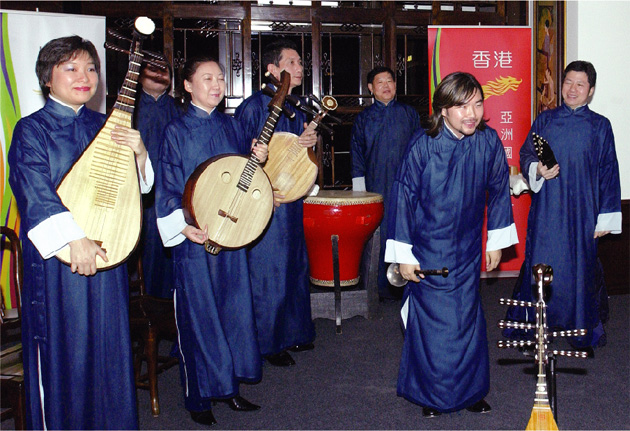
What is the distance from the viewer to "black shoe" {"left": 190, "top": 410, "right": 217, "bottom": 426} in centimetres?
283

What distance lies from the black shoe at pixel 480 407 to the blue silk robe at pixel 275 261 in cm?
118

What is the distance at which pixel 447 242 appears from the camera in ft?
9.12

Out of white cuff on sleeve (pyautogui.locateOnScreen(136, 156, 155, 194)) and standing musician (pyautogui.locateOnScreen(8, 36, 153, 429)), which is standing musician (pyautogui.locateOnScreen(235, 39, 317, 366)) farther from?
standing musician (pyautogui.locateOnScreen(8, 36, 153, 429))

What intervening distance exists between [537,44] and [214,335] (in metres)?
4.13

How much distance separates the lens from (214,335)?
279cm

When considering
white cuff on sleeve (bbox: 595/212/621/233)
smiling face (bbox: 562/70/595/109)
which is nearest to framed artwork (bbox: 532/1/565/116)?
smiling face (bbox: 562/70/595/109)

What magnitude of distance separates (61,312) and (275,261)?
5.26 feet

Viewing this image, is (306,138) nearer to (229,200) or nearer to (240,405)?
(229,200)

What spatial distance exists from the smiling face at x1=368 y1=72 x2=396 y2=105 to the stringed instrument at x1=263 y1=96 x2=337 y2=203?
1542 mm

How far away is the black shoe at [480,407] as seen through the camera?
2908 millimetres

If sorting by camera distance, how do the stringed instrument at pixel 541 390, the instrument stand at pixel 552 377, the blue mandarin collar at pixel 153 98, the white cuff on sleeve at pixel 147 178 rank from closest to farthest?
the stringed instrument at pixel 541 390 < the instrument stand at pixel 552 377 < the white cuff on sleeve at pixel 147 178 < the blue mandarin collar at pixel 153 98

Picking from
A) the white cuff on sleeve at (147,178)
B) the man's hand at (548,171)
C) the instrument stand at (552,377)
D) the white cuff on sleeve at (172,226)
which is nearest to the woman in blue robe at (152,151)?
the white cuff on sleeve at (172,226)

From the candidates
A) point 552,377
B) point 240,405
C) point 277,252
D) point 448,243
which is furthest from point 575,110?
point 240,405

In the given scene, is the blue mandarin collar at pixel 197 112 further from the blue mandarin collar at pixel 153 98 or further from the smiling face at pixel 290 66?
the blue mandarin collar at pixel 153 98
